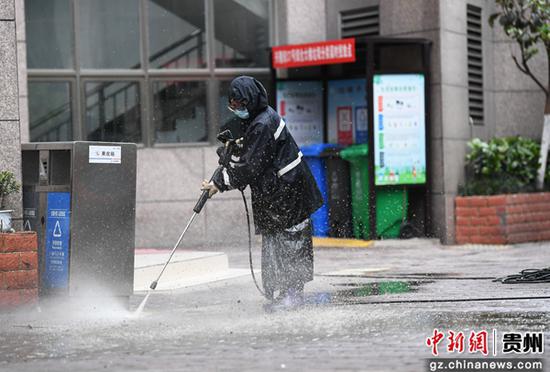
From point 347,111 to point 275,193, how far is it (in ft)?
25.6

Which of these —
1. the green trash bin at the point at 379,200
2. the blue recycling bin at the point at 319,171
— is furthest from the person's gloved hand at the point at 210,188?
the blue recycling bin at the point at 319,171

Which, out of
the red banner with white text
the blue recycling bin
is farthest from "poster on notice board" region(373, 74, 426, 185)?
the blue recycling bin

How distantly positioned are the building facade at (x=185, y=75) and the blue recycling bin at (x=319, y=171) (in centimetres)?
118

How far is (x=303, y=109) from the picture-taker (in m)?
16.1

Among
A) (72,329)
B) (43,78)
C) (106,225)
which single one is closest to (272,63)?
(43,78)

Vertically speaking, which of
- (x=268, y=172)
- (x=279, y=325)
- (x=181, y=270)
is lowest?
(x=279, y=325)

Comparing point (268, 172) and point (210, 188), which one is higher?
point (268, 172)

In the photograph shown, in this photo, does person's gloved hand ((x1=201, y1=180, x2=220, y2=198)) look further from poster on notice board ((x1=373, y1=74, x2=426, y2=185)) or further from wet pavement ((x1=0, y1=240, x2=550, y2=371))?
poster on notice board ((x1=373, y1=74, x2=426, y2=185))

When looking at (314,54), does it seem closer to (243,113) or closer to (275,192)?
(243,113)

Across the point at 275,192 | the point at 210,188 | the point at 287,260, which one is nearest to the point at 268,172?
the point at 275,192

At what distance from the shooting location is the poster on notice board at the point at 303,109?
52.4ft

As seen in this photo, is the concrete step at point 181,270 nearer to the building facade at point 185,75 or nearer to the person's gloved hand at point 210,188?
the person's gloved hand at point 210,188

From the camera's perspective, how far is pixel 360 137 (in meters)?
15.6

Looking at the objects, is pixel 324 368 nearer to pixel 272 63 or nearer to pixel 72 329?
pixel 72 329
